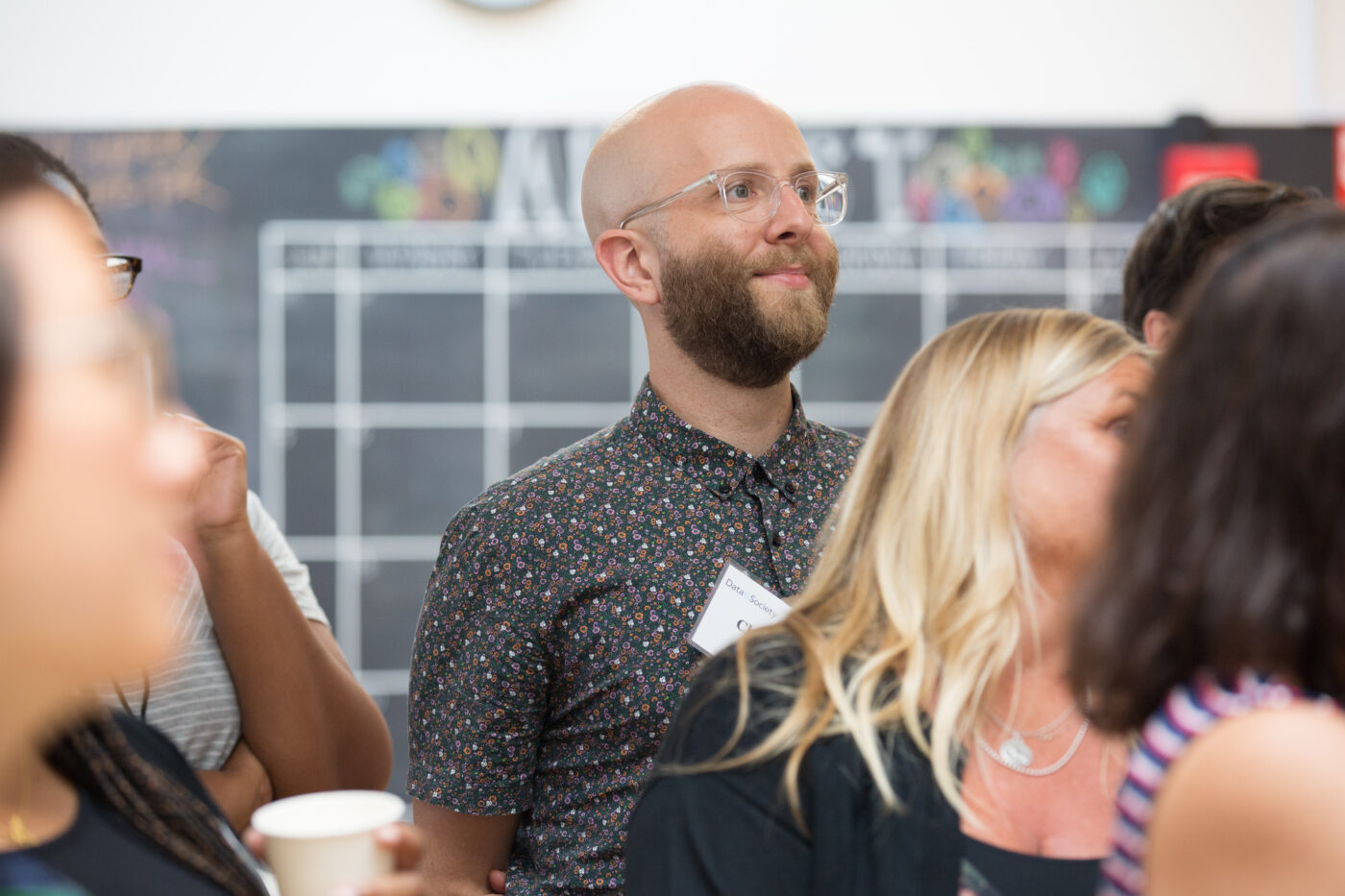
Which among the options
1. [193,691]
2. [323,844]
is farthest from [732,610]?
[323,844]

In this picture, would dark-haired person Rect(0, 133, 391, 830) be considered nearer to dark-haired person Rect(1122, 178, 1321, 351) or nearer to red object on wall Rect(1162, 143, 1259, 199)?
dark-haired person Rect(1122, 178, 1321, 351)

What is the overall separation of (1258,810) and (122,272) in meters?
1.18

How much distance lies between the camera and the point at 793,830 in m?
1.10

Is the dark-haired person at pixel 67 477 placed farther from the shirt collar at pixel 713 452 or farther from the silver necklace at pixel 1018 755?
the shirt collar at pixel 713 452

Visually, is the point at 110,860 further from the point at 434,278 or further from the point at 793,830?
the point at 434,278

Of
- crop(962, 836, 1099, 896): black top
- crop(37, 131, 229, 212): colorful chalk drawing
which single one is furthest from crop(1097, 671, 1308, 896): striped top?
crop(37, 131, 229, 212): colorful chalk drawing

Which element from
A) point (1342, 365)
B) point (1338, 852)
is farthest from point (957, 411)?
point (1338, 852)

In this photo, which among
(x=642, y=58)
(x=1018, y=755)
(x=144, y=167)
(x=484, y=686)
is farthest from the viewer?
(x=642, y=58)

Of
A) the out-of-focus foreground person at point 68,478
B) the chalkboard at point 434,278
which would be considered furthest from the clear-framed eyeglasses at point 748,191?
the chalkboard at point 434,278

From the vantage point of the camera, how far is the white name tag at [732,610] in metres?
1.56

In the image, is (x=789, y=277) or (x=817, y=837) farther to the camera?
(x=789, y=277)

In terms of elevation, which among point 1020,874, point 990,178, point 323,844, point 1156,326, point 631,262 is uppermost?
point 990,178

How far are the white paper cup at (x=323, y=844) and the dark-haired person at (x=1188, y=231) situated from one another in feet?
4.74

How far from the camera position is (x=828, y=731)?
1.10 m
